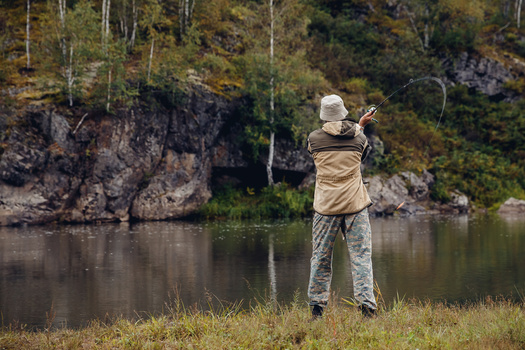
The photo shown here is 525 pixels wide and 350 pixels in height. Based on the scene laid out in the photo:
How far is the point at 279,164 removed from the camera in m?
34.0

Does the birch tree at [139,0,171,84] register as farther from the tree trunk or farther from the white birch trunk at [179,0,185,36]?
the white birch trunk at [179,0,185,36]

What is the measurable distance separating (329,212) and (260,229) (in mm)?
17323

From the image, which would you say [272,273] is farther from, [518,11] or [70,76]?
[518,11]

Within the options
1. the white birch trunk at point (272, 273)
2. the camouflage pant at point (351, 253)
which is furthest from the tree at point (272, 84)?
the camouflage pant at point (351, 253)

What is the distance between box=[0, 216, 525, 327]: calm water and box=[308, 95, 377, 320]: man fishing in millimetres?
3191

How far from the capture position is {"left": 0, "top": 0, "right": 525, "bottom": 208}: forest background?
29.0 m

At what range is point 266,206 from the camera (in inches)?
1224

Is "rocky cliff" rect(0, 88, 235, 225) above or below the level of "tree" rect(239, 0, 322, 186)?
below

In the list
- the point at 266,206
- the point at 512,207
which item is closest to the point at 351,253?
the point at 266,206

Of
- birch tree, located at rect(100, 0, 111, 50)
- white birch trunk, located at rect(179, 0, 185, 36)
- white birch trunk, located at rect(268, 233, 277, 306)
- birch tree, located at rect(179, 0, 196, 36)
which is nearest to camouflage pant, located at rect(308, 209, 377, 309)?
white birch trunk, located at rect(268, 233, 277, 306)

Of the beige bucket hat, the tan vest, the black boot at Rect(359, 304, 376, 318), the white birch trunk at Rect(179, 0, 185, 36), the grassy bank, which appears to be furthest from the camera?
the white birch trunk at Rect(179, 0, 185, 36)

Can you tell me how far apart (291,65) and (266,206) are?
947cm

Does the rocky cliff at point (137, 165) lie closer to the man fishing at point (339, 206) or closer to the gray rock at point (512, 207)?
the gray rock at point (512, 207)

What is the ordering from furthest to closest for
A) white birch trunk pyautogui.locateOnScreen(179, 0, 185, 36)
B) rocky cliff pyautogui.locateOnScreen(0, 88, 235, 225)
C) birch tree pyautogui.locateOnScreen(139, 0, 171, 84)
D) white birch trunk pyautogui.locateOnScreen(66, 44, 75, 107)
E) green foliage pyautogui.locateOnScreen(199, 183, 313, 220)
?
1. white birch trunk pyautogui.locateOnScreen(179, 0, 185, 36)
2. birch tree pyautogui.locateOnScreen(139, 0, 171, 84)
3. green foliage pyautogui.locateOnScreen(199, 183, 313, 220)
4. white birch trunk pyautogui.locateOnScreen(66, 44, 75, 107)
5. rocky cliff pyautogui.locateOnScreen(0, 88, 235, 225)
